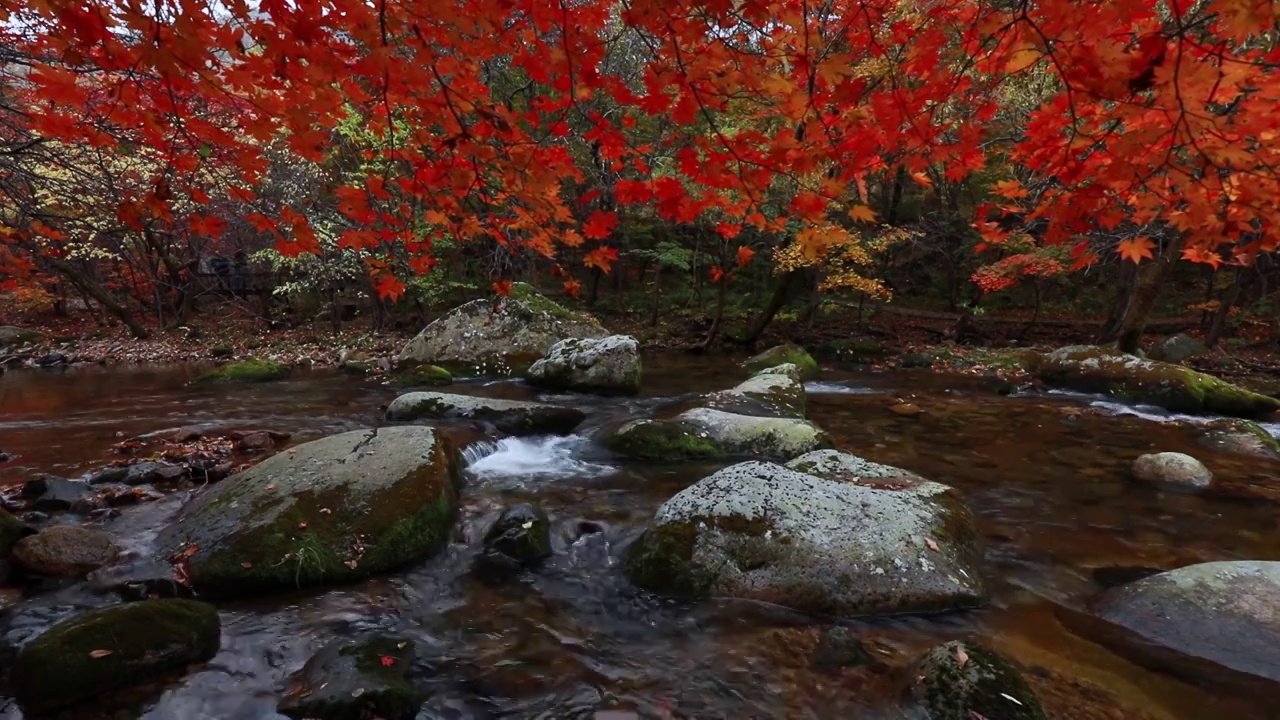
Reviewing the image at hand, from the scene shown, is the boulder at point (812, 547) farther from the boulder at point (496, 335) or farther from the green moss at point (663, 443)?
the boulder at point (496, 335)

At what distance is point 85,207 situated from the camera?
4168 millimetres

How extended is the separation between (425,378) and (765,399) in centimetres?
643

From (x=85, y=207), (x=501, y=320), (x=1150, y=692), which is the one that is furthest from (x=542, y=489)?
(x=501, y=320)

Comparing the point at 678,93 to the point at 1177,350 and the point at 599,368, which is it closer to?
the point at 599,368

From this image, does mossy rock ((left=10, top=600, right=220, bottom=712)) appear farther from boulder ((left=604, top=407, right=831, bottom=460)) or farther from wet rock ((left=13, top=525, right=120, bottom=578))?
boulder ((left=604, top=407, right=831, bottom=460))

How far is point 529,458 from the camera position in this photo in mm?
6816

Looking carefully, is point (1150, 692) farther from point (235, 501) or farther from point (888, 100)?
point (235, 501)

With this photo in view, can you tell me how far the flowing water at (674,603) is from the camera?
3078 mm

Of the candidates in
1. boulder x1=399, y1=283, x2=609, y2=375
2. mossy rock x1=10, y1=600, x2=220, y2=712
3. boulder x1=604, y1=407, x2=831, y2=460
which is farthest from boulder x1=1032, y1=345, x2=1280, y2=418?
mossy rock x1=10, y1=600, x2=220, y2=712

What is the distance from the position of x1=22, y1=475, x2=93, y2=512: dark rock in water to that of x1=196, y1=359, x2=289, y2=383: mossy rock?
648 cm

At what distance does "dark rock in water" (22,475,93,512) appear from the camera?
195 inches

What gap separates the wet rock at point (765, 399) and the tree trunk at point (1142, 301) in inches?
299

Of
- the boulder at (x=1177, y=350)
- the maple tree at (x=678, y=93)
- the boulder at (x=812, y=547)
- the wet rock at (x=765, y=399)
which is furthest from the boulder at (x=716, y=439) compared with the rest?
the boulder at (x=1177, y=350)

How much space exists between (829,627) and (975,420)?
20.8ft
